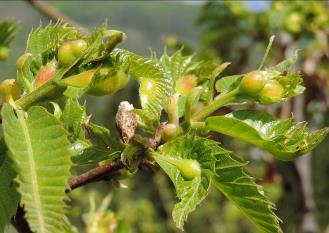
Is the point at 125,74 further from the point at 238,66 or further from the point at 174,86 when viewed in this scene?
the point at 238,66

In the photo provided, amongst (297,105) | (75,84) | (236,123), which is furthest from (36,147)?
(297,105)

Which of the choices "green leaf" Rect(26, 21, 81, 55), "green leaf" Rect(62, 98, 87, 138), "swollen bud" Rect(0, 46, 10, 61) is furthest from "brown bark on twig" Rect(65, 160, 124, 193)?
"swollen bud" Rect(0, 46, 10, 61)

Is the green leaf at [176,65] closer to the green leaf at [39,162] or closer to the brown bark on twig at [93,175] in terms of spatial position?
the brown bark on twig at [93,175]

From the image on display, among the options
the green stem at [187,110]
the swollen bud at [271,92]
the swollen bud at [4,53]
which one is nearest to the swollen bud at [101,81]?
the green stem at [187,110]

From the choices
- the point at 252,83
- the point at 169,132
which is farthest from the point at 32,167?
the point at 252,83

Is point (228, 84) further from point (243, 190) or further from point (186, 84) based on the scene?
point (243, 190)

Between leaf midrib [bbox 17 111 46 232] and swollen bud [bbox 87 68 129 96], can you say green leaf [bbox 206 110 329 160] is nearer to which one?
swollen bud [bbox 87 68 129 96]
